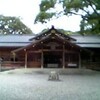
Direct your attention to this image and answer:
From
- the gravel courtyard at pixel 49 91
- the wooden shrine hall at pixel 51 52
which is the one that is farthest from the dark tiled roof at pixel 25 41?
the gravel courtyard at pixel 49 91

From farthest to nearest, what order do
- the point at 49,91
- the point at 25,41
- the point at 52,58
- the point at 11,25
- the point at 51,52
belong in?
the point at 11,25 → the point at 25,41 → the point at 52,58 → the point at 51,52 → the point at 49,91

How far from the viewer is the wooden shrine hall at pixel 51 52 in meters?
33.5

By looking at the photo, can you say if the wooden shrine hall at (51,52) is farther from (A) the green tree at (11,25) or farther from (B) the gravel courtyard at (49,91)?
(A) the green tree at (11,25)

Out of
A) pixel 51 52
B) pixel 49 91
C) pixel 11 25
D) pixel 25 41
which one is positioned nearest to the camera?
pixel 49 91

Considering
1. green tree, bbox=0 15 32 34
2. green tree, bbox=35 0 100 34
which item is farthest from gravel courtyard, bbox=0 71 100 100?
green tree, bbox=0 15 32 34

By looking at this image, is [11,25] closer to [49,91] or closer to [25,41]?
[25,41]

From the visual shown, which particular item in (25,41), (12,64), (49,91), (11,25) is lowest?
(49,91)

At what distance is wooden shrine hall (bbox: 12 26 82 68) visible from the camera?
3347cm

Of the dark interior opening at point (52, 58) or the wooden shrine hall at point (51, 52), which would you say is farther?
the dark interior opening at point (52, 58)

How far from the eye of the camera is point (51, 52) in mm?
34656

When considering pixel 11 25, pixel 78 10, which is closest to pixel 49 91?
pixel 78 10

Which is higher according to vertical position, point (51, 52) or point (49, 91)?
point (51, 52)

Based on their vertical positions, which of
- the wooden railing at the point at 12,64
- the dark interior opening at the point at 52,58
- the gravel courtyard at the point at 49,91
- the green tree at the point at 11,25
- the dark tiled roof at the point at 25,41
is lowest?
the gravel courtyard at the point at 49,91

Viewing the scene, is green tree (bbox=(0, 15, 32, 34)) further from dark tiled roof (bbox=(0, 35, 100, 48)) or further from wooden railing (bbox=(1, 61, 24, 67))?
wooden railing (bbox=(1, 61, 24, 67))
